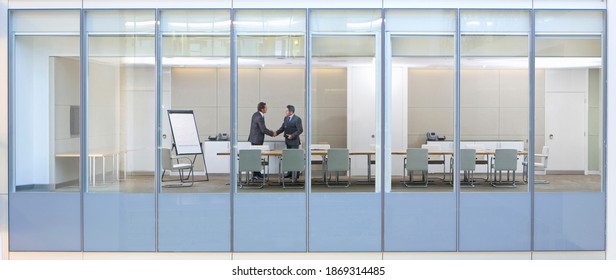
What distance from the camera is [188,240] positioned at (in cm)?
901

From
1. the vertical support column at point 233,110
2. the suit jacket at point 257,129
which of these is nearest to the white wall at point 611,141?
the suit jacket at point 257,129

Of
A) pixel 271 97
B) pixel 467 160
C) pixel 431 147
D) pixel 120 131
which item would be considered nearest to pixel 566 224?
pixel 467 160

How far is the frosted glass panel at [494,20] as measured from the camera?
29.7 ft

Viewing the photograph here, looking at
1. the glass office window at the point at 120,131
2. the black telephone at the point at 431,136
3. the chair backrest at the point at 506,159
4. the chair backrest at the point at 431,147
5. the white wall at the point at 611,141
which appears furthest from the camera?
the black telephone at the point at 431,136

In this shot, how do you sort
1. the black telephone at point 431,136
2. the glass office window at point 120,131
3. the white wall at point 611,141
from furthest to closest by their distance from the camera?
the black telephone at point 431,136 < the glass office window at point 120,131 < the white wall at point 611,141

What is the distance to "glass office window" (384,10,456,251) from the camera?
897 cm

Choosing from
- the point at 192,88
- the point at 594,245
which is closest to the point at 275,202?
the point at 192,88

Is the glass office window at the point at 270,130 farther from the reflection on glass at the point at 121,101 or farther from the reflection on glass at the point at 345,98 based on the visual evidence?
the reflection on glass at the point at 121,101

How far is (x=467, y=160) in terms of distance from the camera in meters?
9.23

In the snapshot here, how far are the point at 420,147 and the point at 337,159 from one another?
1.33 m

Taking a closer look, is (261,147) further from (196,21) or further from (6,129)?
(6,129)

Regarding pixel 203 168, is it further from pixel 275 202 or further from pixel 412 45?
pixel 412 45

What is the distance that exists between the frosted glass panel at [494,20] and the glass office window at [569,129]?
215mm

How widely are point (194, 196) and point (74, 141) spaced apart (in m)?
1.87
